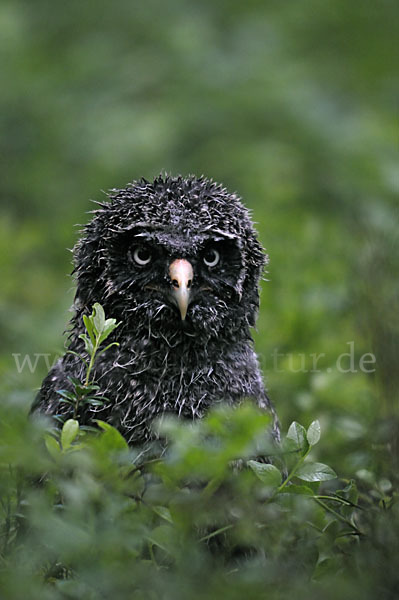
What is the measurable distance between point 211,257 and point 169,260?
0.20 metres

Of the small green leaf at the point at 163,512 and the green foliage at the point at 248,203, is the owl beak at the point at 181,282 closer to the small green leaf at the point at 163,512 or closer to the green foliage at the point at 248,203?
the green foliage at the point at 248,203

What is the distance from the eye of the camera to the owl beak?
2980 mm

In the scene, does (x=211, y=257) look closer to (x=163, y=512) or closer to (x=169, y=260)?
(x=169, y=260)

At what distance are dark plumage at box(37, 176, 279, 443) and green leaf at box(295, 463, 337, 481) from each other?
0.74 metres

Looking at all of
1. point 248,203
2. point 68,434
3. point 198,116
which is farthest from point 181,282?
point 198,116

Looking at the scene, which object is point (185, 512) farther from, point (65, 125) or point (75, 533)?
point (65, 125)

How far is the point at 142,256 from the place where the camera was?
3.16m

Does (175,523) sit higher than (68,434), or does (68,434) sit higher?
(68,434)

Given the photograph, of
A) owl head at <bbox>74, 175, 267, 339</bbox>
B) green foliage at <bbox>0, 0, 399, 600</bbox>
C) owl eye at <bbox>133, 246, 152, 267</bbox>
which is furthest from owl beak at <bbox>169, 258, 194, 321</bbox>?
green foliage at <bbox>0, 0, 399, 600</bbox>

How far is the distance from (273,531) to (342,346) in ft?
8.99

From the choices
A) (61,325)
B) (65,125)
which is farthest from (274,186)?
(61,325)

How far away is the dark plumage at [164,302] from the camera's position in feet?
10.1

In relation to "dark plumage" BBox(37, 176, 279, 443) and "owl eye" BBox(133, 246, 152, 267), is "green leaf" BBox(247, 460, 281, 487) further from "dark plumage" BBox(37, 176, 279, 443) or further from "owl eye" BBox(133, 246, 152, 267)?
"owl eye" BBox(133, 246, 152, 267)

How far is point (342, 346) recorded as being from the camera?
192 inches
